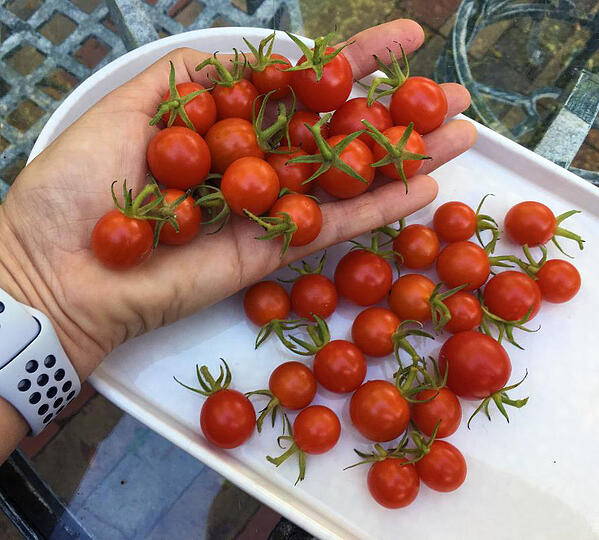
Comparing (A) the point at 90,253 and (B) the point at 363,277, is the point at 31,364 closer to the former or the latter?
(A) the point at 90,253

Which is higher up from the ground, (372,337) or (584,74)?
(584,74)

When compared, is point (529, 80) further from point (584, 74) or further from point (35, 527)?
point (35, 527)

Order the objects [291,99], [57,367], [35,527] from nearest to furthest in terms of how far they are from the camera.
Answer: [57,367]
[291,99]
[35,527]

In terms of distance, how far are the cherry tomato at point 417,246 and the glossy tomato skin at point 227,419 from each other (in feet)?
1.38

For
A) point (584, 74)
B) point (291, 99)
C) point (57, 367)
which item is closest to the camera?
point (57, 367)

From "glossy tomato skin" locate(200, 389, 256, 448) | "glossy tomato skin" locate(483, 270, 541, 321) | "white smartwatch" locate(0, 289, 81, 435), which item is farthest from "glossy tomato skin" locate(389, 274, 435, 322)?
"white smartwatch" locate(0, 289, 81, 435)

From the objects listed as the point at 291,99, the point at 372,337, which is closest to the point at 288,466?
the point at 372,337

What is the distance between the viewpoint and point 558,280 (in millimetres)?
1174

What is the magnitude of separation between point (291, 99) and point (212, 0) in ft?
2.50

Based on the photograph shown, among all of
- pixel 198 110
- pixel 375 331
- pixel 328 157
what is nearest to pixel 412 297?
pixel 375 331

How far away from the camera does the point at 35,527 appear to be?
141 cm

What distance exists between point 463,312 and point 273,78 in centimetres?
57

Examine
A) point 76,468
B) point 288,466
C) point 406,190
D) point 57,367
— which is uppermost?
point 406,190

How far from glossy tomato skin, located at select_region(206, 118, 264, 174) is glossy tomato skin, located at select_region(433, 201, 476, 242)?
1.27ft
